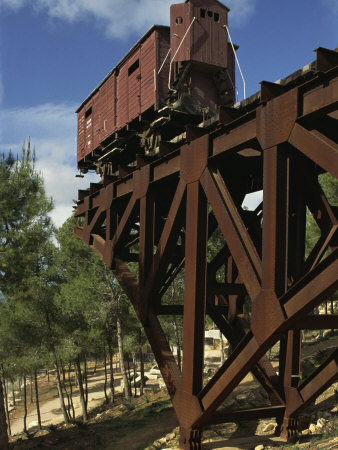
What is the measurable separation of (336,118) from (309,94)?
2.45 ft

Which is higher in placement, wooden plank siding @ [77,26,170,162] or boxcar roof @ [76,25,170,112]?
boxcar roof @ [76,25,170,112]

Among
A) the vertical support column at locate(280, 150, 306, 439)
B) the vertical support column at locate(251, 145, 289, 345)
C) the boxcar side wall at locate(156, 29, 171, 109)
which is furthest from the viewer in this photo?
the boxcar side wall at locate(156, 29, 171, 109)

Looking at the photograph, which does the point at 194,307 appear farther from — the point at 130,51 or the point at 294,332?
the point at 130,51

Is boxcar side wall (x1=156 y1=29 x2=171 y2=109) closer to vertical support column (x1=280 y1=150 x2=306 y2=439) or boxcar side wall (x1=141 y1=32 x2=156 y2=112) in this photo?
boxcar side wall (x1=141 y1=32 x2=156 y2=112)

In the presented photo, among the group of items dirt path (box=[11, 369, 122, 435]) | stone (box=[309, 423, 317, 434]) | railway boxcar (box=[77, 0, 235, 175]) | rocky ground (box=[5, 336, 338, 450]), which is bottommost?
dirt path (box=[11, 369, 122, 435])

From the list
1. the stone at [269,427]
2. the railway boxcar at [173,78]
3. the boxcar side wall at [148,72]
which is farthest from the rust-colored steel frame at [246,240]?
the boxcar side wall at [148,72]

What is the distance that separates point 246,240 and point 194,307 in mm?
1407

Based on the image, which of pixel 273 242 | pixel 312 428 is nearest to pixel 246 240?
pixel 273 242

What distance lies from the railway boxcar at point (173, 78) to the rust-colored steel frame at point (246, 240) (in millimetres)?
4028

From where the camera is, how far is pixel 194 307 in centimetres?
652

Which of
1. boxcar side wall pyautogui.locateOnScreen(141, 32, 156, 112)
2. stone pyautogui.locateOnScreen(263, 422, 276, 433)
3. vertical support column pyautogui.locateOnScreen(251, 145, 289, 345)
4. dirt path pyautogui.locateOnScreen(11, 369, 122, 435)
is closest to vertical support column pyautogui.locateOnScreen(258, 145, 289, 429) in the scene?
vertical support column pyautogui.locateOnScreen(251, 145, 289, 345)

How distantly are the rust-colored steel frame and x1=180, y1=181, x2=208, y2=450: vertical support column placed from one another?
0.05 ft

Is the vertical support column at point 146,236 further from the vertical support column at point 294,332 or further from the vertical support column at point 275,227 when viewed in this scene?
the vertical support column at point 275,227

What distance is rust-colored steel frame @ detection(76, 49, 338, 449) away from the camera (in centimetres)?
507
